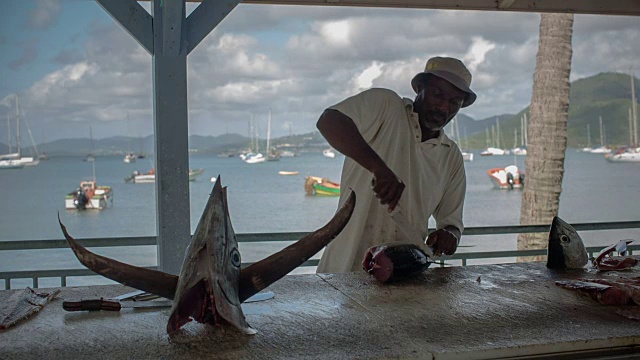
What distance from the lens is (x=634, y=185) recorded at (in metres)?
61.6

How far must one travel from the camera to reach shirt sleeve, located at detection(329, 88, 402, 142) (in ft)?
13.8

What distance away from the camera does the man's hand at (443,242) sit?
13.7 feet

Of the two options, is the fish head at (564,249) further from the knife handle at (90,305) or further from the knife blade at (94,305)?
the knife handle at (90,305)

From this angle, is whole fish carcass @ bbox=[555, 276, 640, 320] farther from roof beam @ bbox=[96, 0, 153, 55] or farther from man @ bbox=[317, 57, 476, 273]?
roof beam @ bbox=[96, 0, 153, 55]

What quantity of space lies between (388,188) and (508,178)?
154 feet

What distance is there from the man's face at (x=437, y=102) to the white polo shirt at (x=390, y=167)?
80 mm

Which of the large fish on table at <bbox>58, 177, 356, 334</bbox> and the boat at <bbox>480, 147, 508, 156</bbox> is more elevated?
the boat at <bbox>480, 147, 508, 156</bbox>

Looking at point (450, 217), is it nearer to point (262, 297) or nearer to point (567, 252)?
point (567, 252)

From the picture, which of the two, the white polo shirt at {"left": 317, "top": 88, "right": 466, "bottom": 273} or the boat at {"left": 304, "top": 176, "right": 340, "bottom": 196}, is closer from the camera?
the white polo shirt at {"left": 317, "top": 88, "right": 466, "bottom": 273}

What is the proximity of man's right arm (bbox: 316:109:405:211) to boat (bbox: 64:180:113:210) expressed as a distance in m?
47.8

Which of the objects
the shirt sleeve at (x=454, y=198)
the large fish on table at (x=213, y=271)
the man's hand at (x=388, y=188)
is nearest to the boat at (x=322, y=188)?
the shirt sleeve at (x=454, y=198)

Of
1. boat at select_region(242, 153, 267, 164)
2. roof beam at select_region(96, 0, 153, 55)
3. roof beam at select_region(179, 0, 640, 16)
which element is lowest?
roof beam at select_region(96, 0, 153, 55)

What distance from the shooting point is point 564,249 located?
4016mm

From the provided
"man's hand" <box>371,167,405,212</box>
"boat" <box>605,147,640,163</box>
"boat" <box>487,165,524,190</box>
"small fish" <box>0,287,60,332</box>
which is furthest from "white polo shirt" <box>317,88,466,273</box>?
"boat" <box>605,147,640,163</box>
